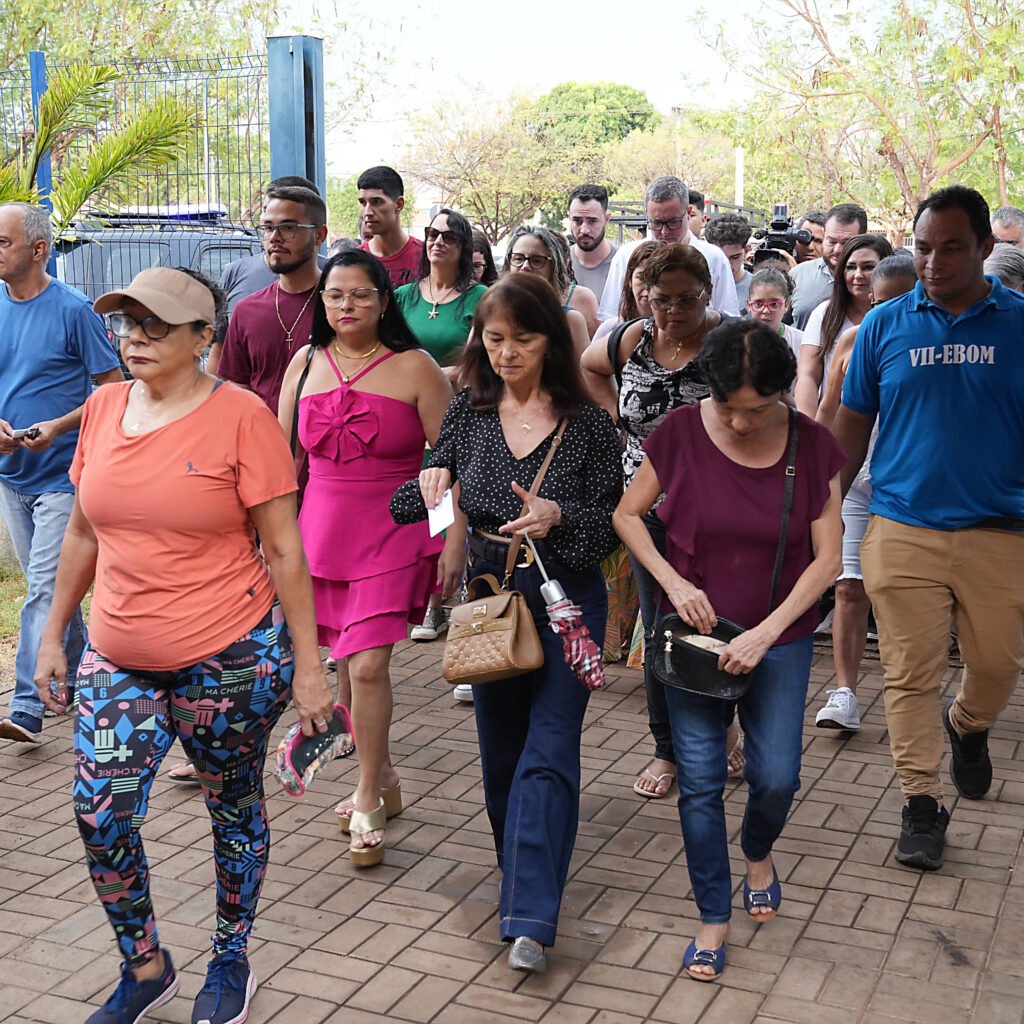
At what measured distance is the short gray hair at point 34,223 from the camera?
613 centimetres

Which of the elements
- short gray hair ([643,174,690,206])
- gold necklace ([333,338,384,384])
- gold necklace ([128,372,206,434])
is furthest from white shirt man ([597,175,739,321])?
gold necklace ([128,372,206,434])

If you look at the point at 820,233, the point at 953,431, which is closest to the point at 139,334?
the point at 953,431

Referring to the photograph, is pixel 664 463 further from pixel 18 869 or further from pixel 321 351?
pixel 18 869

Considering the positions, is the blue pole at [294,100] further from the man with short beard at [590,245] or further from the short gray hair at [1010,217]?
the short gray hair at [1010,217]

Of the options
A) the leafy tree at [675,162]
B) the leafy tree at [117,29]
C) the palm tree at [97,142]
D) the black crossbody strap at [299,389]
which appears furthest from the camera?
the leafy tree at [675,162]

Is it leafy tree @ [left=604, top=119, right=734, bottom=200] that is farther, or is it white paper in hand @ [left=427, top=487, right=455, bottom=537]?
leafy tree @ [left=604, top=119, right=734, bottom=200]

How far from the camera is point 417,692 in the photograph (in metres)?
6.89

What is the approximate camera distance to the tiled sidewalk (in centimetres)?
397

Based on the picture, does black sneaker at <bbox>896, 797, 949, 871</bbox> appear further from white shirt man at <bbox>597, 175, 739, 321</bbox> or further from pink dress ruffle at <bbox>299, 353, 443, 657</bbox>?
→ white shirt man at <bbox>597, 175, 739, 321</bbox>

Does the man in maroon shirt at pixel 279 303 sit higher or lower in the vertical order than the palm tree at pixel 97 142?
lower

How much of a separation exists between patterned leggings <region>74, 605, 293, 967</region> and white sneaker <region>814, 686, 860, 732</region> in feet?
10.2

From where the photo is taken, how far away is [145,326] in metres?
3.62

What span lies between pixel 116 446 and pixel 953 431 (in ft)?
9.05

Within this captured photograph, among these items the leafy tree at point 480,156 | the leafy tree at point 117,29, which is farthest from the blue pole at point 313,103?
the leafy tree at point 480,156
